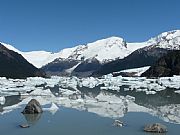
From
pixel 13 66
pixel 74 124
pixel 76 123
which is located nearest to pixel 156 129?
pixel 74 124

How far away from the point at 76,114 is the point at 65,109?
273cm

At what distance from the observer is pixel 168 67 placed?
108m

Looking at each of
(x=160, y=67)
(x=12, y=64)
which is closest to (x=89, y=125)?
(x=160, y=67)

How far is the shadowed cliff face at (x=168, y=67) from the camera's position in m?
103

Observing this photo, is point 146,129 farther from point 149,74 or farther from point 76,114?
point 149,74

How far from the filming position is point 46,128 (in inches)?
671

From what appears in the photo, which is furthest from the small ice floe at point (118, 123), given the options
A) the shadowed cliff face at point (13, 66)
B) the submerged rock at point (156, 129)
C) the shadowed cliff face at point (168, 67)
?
the shadowed cliff face at point (13, 66)

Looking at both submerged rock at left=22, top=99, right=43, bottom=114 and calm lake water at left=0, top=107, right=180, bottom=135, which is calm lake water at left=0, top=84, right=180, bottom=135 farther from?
submerged rock at left=22, top=99, right=43, bottom=114

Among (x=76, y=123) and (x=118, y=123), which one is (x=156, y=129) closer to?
(x=118, y=123)

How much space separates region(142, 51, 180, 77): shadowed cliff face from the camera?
103m

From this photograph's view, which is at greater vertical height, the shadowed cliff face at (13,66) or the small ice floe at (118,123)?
the shadowed cliff face at (13,66)

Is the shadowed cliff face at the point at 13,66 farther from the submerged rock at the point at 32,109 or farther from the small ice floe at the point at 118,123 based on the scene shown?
the small ice floe at the point at 118,123

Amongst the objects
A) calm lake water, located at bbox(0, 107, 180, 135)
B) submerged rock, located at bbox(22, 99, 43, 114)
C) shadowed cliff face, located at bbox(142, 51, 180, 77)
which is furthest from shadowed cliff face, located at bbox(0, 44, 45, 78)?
calm lake water, located at bbox(0, 107, 180, 135)

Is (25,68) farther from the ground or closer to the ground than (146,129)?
farther from the ground
